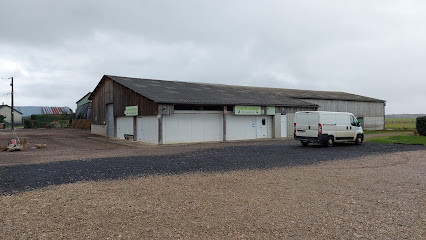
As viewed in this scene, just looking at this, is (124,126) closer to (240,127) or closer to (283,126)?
(240,127)

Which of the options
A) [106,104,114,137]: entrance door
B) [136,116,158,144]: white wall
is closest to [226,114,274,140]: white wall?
[136,116,158,144]: white wall

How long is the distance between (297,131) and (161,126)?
9389 mm

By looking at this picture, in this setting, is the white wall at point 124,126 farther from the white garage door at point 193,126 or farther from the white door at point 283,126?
the white door at point 283,126

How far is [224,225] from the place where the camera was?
4871 mm

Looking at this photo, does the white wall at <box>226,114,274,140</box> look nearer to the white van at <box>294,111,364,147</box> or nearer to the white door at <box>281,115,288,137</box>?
the white door at <box>281,115,288,137</box>

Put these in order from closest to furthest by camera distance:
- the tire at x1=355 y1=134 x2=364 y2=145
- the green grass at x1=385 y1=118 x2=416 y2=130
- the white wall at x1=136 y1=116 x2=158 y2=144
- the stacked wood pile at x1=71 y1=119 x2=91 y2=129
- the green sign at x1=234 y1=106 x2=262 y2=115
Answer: the tire at x1=355 y1=134 x2=364 y2=145 < the white wall at x1=136 y1=116 x2=158 y2=144 < the green sign at x1=234 y1=106 x2=262 y2=115 < the green grass at x1=385 y1=118 x2=416 y2=130 < the stacked wood pile at x1=71 y1=119 x2=91 y2=129

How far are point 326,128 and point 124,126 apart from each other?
17764 millimetres

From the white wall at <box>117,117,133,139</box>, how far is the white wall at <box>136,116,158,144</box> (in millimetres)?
1576

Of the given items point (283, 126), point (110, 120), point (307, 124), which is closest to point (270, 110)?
point (283, 126)

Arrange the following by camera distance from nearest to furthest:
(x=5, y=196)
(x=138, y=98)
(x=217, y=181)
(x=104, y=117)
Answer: (x=5, y=196) < (x=217, y=181) < (x=138, y=98) < (x=104, y=117)

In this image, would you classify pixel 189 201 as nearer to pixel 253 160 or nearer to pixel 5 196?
pixel 5 196

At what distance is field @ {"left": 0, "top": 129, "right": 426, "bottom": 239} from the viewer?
4.64m

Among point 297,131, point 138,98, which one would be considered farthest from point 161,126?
point 297,131

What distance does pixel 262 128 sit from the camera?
2727 centimetres
